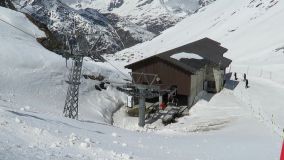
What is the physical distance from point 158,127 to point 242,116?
6.76 metres

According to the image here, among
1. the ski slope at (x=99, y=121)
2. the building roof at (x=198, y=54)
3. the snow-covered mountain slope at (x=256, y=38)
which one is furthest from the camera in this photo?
the snow-covered mountain slope at (x=256, y=38)

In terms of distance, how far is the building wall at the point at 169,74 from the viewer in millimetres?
44188

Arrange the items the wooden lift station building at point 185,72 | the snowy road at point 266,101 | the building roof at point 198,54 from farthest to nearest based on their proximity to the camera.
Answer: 1. the building roof at point 198,54
2. the wooden lift station building at point 185,72
3. the snowy road at point 266,101

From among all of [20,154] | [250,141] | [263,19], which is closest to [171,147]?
[250,141]

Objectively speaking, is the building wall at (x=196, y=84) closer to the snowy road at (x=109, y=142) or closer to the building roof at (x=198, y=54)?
the building roof at (x=198, y=54)

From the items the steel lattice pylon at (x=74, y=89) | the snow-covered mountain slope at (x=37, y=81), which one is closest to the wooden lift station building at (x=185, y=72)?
the snow-covered mountain slope at (x=37, y=81)

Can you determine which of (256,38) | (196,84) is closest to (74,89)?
(196,84)

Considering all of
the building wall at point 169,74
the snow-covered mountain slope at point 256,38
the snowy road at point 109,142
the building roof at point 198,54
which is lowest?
the snowy road at point 109,142

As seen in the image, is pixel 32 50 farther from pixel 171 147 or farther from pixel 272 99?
pixel 171 147

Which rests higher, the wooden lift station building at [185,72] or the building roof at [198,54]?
the building roof at [198,54]

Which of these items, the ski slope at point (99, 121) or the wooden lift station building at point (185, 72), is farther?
the wooden lift station building at point (185, 72)

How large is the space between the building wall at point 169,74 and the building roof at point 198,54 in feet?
1.90

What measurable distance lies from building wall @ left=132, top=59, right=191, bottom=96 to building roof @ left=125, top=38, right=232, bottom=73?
578mm

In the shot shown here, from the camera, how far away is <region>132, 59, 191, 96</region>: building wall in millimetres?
44188
